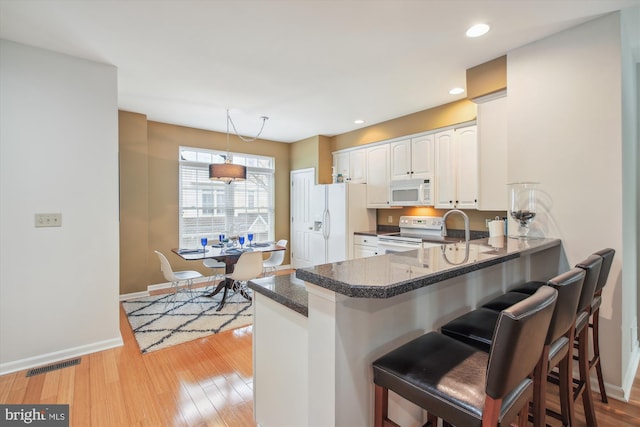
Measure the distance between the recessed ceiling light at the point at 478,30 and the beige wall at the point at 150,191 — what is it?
4236 mm

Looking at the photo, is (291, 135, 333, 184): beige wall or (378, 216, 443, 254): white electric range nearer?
(378, 216, 443, 254): white electric range

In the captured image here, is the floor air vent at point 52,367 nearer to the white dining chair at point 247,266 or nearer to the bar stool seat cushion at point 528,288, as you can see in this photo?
the white dining chair at point 247,266

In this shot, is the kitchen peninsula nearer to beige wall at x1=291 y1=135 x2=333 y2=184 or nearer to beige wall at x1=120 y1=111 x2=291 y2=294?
beige wall at x1=120 y1=111 x2=291 y2=294

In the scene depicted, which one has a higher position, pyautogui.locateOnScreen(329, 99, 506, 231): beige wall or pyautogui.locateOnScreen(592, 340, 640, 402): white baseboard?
pyautogui.locateOnScreen(329, 99, 506, 231): beige wall

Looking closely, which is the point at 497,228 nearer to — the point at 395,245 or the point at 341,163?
the point at 395,245

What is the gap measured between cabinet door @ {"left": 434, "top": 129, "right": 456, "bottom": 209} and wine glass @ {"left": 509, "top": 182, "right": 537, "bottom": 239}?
1.35 meters

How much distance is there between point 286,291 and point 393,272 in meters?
0.61

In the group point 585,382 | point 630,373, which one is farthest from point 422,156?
point 585,382

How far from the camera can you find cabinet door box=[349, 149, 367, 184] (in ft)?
16.8

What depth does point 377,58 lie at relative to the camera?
2.79 metres

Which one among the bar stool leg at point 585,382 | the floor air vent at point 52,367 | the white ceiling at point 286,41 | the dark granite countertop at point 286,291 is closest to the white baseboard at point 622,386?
the bar stool leg at point 585,382

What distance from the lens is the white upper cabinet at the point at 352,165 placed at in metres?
5.12

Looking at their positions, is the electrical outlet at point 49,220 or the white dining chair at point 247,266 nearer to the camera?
the electrical outlet at point 49,220

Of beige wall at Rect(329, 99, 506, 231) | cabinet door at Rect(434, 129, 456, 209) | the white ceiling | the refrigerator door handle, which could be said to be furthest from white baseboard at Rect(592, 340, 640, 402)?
the refrigerator door handle
